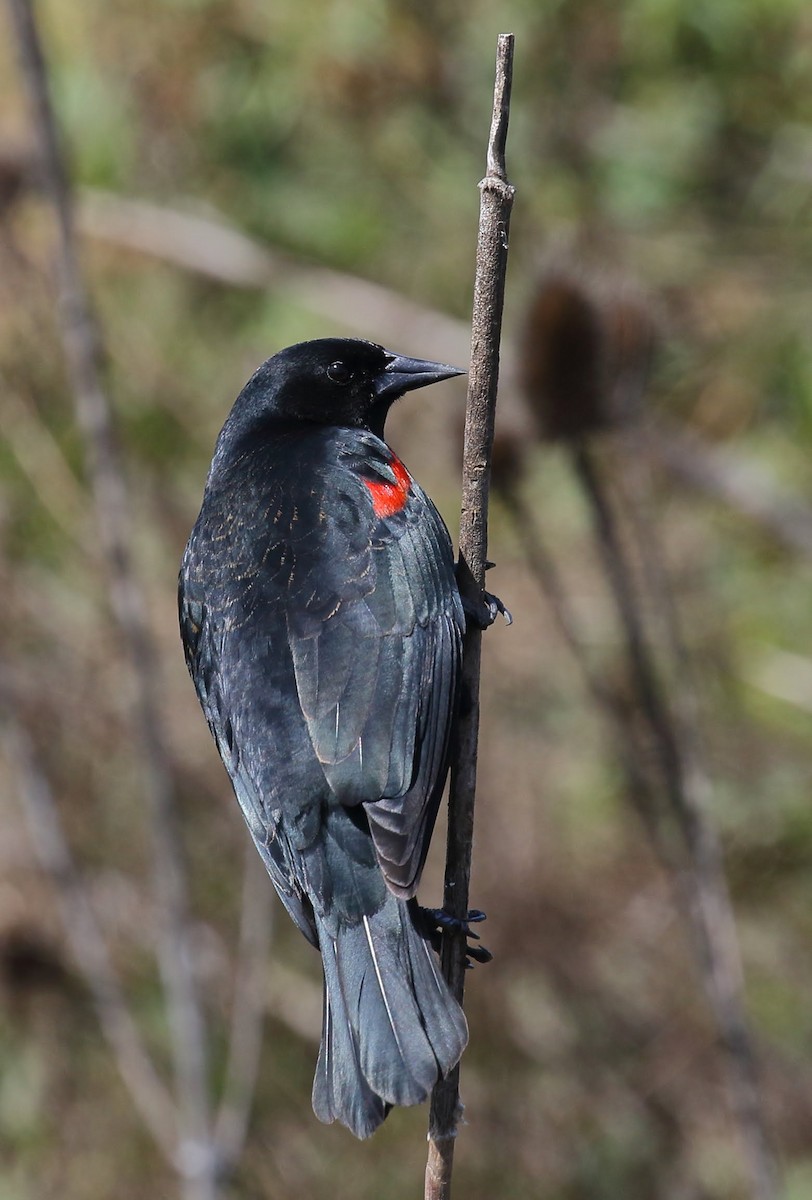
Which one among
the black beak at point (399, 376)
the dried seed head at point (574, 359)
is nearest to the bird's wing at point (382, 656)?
the black beak at point (399, 376)

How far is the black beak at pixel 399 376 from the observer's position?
323 cm

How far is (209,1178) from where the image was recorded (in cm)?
391

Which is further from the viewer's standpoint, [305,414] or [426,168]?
[426,168]

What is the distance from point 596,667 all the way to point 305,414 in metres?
2.85

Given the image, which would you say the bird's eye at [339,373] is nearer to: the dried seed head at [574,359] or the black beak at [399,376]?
the black beak at [399,376]

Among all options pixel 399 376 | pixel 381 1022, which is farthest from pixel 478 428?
pixel 381 1022

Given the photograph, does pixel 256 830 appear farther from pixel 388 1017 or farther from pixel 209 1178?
pixel 209 1178

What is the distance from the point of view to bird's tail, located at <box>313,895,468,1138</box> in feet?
7.84

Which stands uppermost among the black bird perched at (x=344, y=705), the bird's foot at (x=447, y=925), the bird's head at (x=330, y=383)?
the bird's head at (x=330, y=383)

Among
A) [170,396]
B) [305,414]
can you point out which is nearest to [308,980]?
[170,396]

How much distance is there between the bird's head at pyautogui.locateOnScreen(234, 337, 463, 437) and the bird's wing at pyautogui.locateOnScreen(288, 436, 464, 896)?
0.44 m

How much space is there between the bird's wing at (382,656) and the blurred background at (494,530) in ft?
4.37

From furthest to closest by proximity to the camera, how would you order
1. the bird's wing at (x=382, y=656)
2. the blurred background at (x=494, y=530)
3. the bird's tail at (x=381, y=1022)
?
1. the blurred background at (x=494, y=530)
2. the bird's wing at (x=382, y=656)
3. the bird's tail at (x=381, y=1022)

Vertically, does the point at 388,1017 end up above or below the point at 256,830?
below
